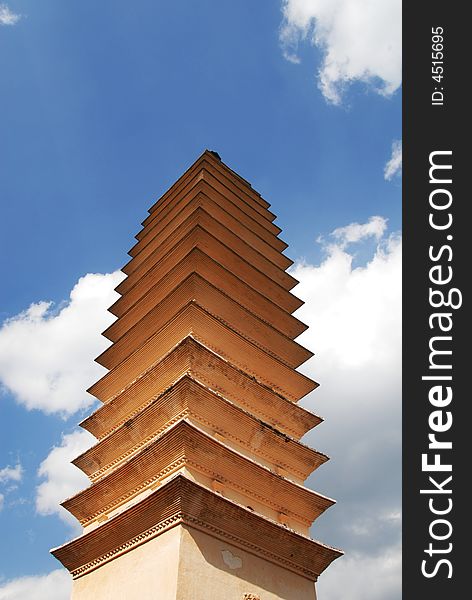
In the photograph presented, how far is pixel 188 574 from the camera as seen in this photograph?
936 cm

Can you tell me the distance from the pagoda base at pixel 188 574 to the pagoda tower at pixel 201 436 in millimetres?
23

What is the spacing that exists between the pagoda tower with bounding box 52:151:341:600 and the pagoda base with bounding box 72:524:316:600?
23mm

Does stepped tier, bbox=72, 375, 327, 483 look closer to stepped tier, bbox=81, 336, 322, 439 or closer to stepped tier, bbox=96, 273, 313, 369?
stepped tier, bbox=81, 336, 322, 439

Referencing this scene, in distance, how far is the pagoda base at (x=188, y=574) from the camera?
9398 mm

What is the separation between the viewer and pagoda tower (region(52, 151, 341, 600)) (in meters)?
10.1

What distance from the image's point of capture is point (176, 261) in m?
16.3

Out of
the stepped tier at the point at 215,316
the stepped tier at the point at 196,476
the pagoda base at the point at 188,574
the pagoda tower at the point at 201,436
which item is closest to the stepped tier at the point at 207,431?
the pagoda tower at the point at 201,436

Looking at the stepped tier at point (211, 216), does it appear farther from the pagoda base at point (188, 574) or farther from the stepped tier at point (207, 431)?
the pagoda base at point (188, 574)

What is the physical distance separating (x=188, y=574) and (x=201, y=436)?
2226 millimetres

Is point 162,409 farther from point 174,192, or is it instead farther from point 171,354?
point 174,192

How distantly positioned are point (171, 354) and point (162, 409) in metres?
1.21

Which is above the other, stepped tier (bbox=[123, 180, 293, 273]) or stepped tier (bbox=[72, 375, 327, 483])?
stepped tier (bbox=[123, 180, 293, 273])

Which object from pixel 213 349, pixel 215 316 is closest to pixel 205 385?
pixel 213 349

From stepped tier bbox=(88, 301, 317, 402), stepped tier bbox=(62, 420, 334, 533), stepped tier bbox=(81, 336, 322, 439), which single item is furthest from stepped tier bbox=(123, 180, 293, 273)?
stepped tier bbox=(62, 420, 334, 533)
